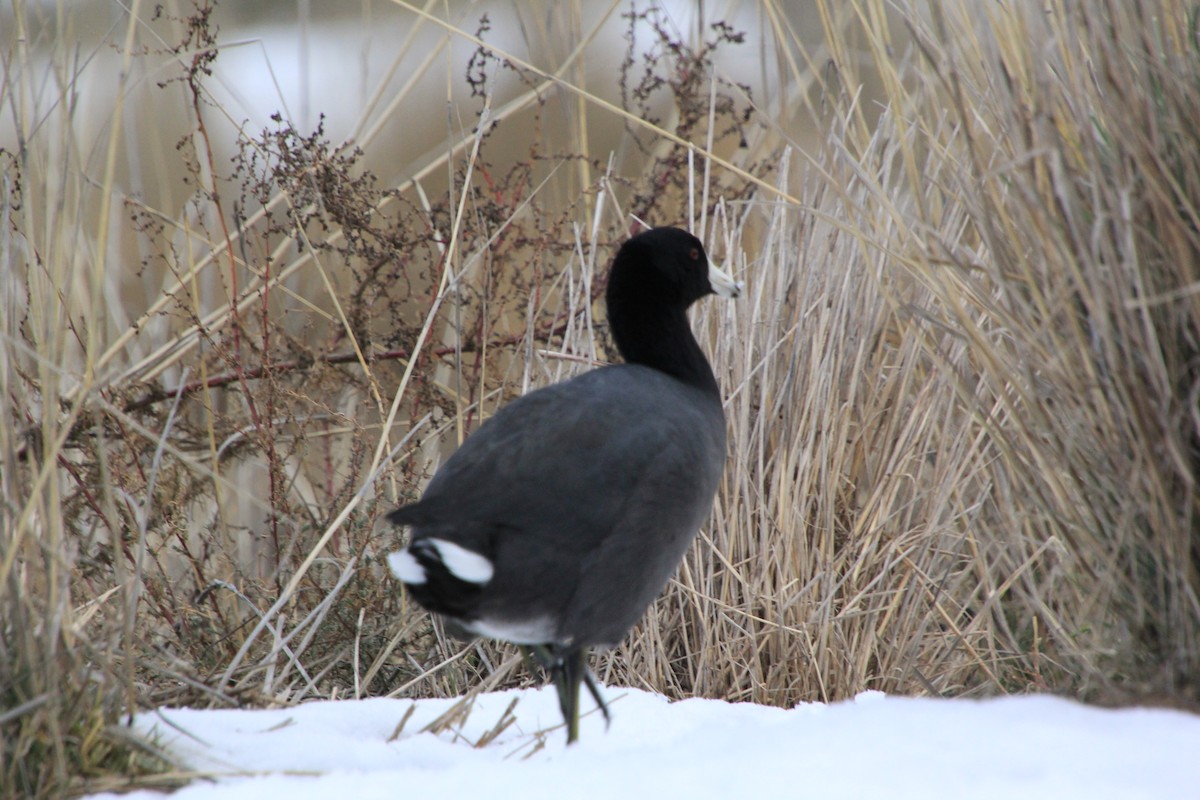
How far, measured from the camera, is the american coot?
1950 mm

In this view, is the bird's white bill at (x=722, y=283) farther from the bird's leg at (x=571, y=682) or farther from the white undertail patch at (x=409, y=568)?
the white undertail patch at (x=409, y=568)

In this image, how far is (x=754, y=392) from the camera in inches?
110

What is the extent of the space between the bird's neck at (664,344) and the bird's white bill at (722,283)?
10 centimetres

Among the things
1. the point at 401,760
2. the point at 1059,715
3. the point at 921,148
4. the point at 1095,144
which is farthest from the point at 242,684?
the point at 921,148

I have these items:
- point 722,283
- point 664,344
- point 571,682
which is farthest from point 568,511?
point 722,283

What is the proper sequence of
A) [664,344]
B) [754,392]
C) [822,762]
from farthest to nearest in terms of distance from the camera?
1. [754,392]
2. [664,344]
3. [822,762]

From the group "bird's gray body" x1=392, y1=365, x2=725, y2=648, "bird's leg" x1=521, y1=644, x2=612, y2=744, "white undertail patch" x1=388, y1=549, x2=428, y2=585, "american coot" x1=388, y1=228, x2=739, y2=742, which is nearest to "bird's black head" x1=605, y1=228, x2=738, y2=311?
"american coot" x1=388, y1=228, x2=739, y2=742

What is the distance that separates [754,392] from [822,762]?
4.97 ft

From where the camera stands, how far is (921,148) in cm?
319

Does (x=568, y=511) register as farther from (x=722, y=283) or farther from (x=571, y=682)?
(x=722, y=283)

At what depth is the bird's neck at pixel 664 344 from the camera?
254 cm

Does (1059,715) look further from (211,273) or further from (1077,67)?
(211,273)

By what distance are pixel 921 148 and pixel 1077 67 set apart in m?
1.61

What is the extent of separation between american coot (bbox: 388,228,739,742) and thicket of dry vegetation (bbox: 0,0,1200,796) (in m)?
0.41
